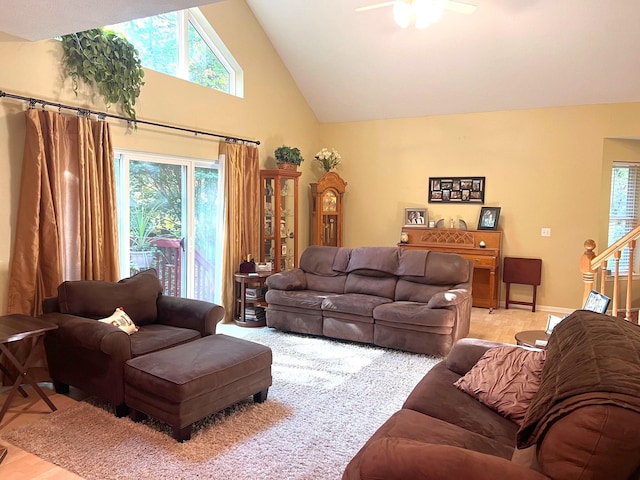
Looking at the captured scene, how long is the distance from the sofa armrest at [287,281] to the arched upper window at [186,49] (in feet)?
7.99

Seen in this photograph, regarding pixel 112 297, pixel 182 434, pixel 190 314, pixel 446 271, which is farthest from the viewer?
pixel 446 271

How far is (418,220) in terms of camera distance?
23.2ft

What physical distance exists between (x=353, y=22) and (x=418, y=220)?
115 inches

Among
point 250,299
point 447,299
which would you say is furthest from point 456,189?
point 250,299

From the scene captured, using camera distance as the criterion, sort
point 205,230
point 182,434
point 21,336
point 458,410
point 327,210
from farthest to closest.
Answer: point 327,210 < point 205,230 < point 21,336 < point 182,434 < point 458,410

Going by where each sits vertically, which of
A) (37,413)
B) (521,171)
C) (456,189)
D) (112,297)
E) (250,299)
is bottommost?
(37,413)

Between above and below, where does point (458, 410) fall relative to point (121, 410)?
above

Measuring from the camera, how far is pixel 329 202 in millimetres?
7375

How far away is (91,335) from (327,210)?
15.3 ft

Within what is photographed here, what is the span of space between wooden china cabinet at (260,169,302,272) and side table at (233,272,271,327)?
2.17ft

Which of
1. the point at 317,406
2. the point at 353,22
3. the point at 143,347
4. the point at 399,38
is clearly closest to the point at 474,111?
the point at 399,38

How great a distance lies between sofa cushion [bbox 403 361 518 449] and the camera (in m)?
2.10

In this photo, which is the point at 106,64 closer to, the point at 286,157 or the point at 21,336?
the point at 21,336

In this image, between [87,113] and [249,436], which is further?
[87,113]
